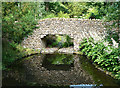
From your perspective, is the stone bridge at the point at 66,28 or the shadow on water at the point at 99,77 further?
the stone bridge at the point at 66,28

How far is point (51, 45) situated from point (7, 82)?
7554 mm

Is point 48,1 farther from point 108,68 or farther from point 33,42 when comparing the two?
point 108,68

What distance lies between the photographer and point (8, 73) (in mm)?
5371

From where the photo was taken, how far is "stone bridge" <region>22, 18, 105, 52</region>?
30.9ft

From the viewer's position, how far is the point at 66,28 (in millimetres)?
9562

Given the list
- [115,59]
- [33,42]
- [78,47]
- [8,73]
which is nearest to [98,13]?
[78,47]

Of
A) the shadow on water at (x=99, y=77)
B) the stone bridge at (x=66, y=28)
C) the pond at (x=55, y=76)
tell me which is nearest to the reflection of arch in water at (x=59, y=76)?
the pond at (x=55, y=76)

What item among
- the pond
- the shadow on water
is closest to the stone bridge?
the pond

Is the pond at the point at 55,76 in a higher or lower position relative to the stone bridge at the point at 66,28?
lower

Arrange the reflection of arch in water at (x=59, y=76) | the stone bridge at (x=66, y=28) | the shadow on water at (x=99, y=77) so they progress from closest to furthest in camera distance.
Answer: the shadow on water at (x=99, y=77), the reflection of arch in water at (x=59, y=76), the stone bridge at (x=66, y=28)

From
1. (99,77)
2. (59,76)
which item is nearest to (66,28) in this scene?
(59,76)

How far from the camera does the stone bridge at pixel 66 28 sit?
9414 mm

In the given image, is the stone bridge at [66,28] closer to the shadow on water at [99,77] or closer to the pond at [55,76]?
the pond at [55,76]

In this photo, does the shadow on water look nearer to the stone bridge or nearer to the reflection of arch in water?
the reflection of arch in water
